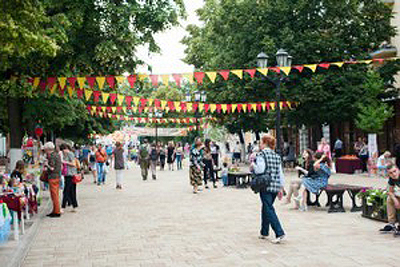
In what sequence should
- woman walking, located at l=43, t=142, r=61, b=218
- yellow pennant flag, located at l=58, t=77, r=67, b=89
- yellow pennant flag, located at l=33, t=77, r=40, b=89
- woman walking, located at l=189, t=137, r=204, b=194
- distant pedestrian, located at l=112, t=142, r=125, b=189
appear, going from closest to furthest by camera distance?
woman walking, located at l=43, t=142, r=61, b=218
yellow pennant flag, located at l=33, t=77, r=40, b=89
yellow pennant flag, located at l=58, t=77, r=67, b=89
woman walking, located at l=189, t=137, r=204, b=194
distant pedestrian, located at l=112, t=142, r=125, b=189

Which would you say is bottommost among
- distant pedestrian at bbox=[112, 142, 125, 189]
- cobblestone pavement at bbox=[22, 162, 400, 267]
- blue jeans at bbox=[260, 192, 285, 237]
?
cobblestone pavement at bbox=[22, 162, 400, 267]

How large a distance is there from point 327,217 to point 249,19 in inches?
638

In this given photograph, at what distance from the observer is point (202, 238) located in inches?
338

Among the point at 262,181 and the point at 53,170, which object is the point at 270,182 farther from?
the point at 53,170

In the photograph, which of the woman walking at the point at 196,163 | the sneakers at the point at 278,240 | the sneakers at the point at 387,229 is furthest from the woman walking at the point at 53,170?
the sneakers at the point at 387,229

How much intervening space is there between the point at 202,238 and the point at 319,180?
3.99m

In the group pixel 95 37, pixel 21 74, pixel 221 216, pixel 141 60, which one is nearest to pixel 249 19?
pixel 141 60

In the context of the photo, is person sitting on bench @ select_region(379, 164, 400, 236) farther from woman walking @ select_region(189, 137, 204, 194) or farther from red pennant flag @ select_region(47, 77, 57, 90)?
red pennant flag @ select_region(47, 77, 57, 90)

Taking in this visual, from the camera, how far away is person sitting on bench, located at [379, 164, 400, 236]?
8180 mm

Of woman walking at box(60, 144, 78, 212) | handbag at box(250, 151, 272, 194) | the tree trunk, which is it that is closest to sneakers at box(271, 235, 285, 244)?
handbag at box(250, 151, 272, 194)

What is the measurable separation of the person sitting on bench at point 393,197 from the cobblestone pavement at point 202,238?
10.1 inches

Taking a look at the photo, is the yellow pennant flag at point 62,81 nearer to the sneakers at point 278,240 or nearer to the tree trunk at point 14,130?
the tree trunk at point 14,130

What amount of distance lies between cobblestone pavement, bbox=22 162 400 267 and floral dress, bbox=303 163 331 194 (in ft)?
1.91

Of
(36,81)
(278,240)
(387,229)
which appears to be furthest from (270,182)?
(36,81)
